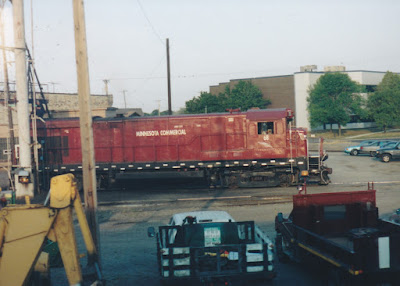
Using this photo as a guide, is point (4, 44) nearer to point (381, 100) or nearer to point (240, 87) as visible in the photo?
point (240, 87)

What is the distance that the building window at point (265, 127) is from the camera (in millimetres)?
24359

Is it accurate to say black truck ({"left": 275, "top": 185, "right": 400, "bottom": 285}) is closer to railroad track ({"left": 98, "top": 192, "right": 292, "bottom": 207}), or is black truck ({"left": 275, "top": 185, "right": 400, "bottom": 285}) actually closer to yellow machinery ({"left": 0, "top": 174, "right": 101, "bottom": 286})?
yellow machinery ({"left": 0, "top": 174, "right": 101, "bottom": 286})

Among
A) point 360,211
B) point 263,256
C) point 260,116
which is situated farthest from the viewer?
point 260,116

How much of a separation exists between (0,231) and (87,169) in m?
2.40

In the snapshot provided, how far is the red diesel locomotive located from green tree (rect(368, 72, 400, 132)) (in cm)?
4973

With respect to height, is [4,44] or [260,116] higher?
[4,44]

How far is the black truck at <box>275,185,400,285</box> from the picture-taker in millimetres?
7953

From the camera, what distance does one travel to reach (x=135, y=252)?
505 inches

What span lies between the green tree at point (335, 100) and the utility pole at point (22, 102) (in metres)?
58.1

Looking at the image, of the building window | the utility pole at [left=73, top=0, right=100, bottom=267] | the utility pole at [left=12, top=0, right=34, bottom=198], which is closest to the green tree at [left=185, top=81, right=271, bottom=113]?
the building window

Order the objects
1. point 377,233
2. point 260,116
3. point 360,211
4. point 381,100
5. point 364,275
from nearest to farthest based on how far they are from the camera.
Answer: point 364,275
point 377,233
point 360,211
point 260,116
point 381,100

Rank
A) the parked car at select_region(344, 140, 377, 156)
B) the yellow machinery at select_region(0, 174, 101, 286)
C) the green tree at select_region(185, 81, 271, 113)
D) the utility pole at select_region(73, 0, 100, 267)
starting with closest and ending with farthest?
the yellow machinery at select_region(0, 174, 101, 286)
the utility pole at select_region(73, 0, 100, 267)
the parked car at select_region(344, 140, 377, 156)
the green tree at select_region(185, 81, 271, 113)

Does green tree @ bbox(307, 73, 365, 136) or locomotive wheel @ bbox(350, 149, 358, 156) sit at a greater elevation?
green tree @ bbox(307, 73, 365, 136)

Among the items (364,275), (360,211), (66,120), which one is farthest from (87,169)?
(66,120)
